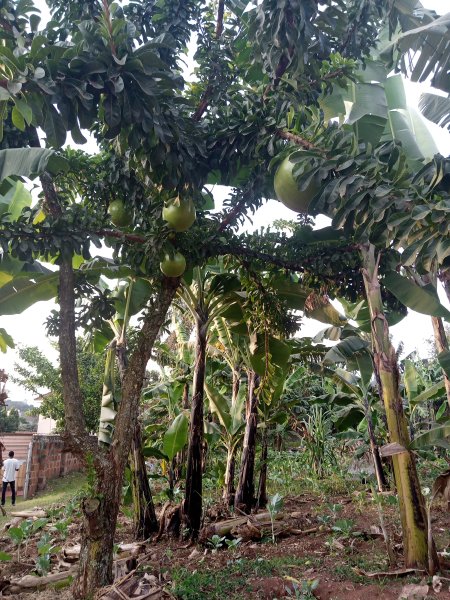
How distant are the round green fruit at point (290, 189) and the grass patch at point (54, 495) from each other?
22.1 feet

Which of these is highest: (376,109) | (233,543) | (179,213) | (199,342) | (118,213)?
(376,109)

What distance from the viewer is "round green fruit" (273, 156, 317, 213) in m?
3.19

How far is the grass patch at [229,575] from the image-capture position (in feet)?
10.6

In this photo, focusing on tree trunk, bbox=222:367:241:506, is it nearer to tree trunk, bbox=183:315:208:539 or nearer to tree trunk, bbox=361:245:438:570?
tree trunk, bbox=183:315:208:539

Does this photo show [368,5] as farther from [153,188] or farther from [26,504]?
[26,504]

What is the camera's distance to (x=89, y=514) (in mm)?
3053

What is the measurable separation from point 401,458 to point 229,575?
5.35ft

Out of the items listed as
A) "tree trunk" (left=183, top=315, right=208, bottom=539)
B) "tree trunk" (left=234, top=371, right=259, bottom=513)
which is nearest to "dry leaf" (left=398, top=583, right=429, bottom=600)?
"tree trunk" (left=183, top=315, right=208, bottom=539)

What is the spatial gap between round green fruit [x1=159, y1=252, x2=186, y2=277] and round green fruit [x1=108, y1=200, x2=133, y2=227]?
458 mm

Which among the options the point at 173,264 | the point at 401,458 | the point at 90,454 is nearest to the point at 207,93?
the point at 173,264

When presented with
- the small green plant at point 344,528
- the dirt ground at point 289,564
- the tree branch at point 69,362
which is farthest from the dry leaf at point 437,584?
the tree branch at point 69,362

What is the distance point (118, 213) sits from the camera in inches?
143

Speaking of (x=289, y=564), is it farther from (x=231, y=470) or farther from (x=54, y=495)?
(x=54, y=495)

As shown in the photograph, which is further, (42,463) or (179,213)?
(42,463)
